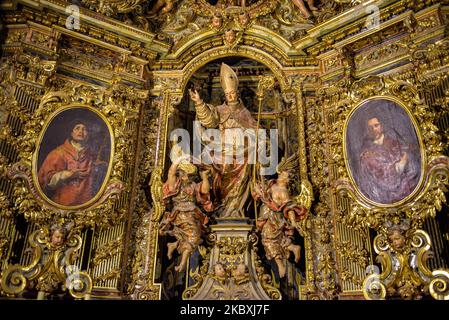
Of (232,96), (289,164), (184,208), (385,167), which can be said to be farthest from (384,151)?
(184,208)

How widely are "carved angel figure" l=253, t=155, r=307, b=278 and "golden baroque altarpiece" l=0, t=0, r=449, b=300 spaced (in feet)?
0.08

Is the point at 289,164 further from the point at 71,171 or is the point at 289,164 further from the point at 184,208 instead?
the point at 71,171

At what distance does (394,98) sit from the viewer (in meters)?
5.83

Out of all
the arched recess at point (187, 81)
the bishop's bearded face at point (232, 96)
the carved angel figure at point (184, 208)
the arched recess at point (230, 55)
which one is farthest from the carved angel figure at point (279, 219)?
the arched recess at point (230, 55)

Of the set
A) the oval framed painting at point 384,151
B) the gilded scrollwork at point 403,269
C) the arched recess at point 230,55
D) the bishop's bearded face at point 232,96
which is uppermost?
the arched recess at point 230,55

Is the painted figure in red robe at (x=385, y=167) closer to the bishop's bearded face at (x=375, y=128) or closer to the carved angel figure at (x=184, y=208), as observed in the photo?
the bishop's bearded face at (x=375, y=128)

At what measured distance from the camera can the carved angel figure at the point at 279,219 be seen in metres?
5.99

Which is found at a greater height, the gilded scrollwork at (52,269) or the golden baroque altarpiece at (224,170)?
the golden baroque altarpiece at (224,170)

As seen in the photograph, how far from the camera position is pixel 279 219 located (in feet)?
20.2

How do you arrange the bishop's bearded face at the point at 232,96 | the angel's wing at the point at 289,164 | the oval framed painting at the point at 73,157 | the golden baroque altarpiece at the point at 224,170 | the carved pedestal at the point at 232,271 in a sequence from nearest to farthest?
the golden baroque altarpiece at the point at 224,170, the carved pedestal at the point at 232,271, the oval framed painting at the point at 73,157, the angel's wing at the point at 289,164, the bishop's bearded face at the point at 232,96

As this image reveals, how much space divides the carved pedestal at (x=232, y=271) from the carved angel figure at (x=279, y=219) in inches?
9.4

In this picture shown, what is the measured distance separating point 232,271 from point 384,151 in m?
2.92

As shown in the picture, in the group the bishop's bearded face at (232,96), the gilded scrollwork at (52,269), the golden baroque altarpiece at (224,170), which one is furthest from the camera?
the bishop's bearded face at (232,96)
